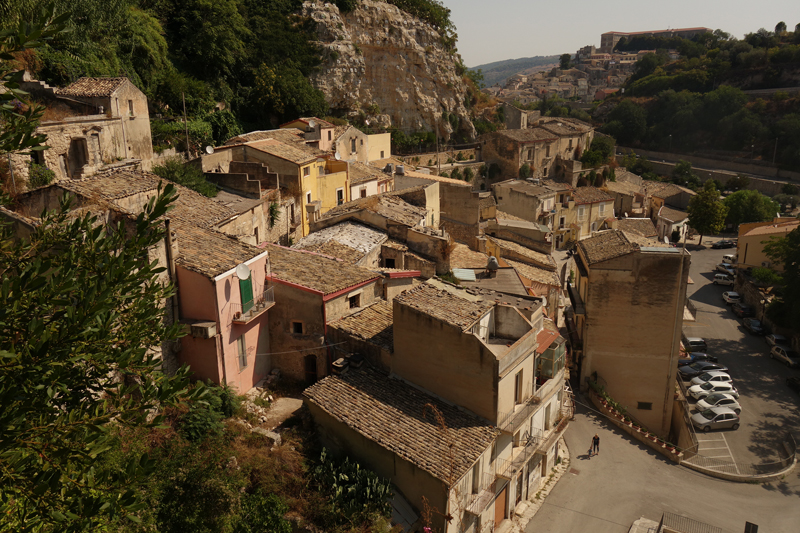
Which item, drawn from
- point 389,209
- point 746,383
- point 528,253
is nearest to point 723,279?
point 746,383

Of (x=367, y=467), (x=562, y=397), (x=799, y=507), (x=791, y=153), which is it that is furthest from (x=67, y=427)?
(x=791, y=153)

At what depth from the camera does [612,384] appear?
2722 cm

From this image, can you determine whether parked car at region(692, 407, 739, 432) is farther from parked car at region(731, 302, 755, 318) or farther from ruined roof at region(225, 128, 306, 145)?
ruined roof at region(225, 128, 306, 145)

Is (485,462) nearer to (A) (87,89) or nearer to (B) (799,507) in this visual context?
(B) (799,507)

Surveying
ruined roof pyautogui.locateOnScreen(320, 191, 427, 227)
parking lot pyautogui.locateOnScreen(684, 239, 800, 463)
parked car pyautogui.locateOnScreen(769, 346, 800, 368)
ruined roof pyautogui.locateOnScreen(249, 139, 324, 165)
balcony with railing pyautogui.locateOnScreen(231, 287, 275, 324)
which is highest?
ruined roof pyautogui.locateOnScreen(249, 139, 324, 165)

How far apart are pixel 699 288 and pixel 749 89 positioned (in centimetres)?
6392

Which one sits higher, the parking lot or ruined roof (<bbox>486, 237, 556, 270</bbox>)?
ruined roof (<bbox>486, 237, 556, 270</bbox>)

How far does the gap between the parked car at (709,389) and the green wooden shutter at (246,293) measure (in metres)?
22.5

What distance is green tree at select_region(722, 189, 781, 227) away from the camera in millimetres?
58031

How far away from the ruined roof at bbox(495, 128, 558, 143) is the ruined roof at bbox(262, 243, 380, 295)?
40655mm

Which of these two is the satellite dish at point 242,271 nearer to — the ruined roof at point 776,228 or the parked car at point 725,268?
the ruined roof at point 776,228

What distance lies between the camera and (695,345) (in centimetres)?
3406

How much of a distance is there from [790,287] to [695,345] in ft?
21.7

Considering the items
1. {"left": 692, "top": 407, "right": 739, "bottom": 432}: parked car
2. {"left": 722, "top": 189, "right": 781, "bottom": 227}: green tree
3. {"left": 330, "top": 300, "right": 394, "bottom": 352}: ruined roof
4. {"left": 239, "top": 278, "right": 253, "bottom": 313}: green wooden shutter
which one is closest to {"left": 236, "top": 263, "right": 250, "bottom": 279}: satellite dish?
{"left": 239, "top": 278, "right": 253, "bottom": 313}: green wooden shutter
